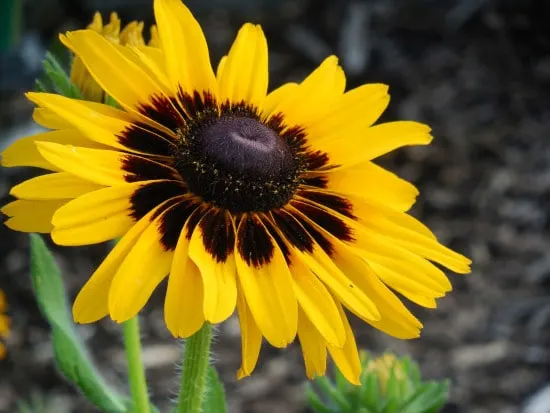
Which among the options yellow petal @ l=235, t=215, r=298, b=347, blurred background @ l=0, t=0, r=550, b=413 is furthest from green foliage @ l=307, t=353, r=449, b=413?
blurred background @ l=0, t=0, r=550, b=413

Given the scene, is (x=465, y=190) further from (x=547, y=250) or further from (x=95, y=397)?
(x=95, y=397)

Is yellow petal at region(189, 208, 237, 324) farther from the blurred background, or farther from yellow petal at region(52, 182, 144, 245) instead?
the blurred background

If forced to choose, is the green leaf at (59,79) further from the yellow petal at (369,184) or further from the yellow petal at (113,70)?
the yellow petal at (369,184)

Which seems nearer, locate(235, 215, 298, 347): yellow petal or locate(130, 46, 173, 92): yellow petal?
→ locate(235, 215, 298, 347): yellow petal

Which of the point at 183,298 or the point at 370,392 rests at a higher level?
the point at 183,298

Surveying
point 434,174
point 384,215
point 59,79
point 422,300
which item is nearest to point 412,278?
point 422,300

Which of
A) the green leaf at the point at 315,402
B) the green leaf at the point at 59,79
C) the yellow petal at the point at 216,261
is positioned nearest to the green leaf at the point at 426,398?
the green leaf at the point at 315,402

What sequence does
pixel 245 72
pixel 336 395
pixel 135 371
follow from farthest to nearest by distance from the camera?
1. pixel 336 395
2. pixel 135 371
3. pixel 245 72

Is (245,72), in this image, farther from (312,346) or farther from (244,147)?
(312,346)
